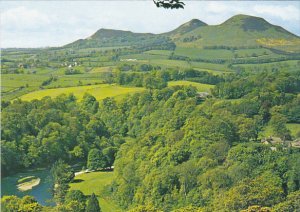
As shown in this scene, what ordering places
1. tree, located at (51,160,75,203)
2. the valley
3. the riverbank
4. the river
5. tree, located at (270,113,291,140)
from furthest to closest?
1. tree, located at (270,113,291,140)
2. the riverbank
3. the river
4. tree, located at (51,160,75,203)
5. the valley

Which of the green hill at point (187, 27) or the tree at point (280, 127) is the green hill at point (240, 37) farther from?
the tree at point (280, 127)

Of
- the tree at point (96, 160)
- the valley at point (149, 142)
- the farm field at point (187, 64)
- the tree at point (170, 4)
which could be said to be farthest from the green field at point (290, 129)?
the farm field at point (187, 64)

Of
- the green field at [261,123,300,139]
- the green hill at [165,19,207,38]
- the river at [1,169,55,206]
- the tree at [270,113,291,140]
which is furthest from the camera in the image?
the green hill at [165,19,207,38]

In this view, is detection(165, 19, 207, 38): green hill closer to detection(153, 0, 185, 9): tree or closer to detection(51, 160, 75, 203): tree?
detection(51, 160, 75, 203): tree

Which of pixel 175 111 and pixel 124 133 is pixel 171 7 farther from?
pixel 124 133

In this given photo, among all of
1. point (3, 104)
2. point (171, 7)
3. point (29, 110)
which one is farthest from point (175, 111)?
point (171, 7)

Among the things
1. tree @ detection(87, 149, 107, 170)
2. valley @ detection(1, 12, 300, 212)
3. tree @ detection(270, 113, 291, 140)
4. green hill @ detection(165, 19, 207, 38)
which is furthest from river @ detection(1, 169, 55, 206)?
green hill @ detection(165, 19, 207, 38)
